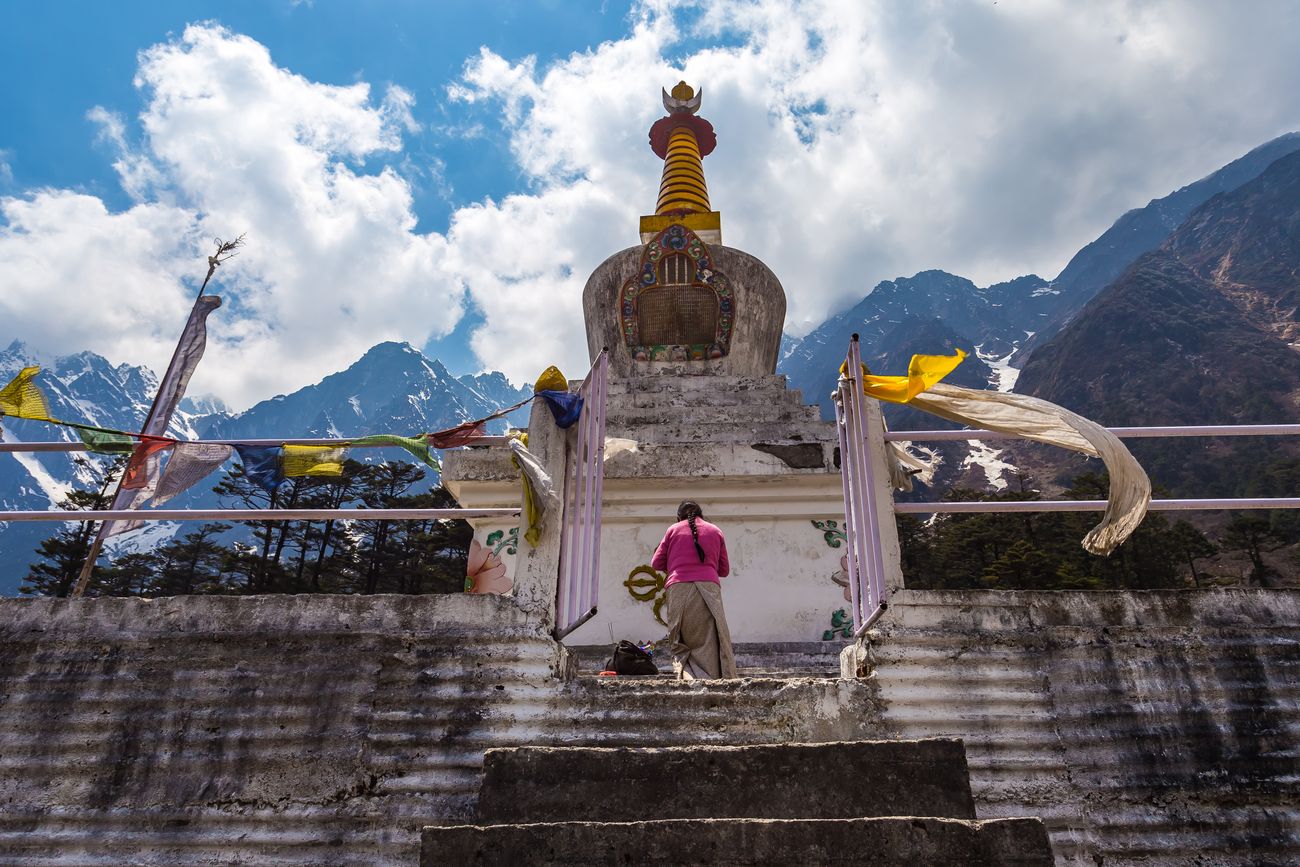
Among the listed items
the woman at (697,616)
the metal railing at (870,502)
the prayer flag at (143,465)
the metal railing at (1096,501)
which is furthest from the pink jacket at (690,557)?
the prayer flag at (143,465)

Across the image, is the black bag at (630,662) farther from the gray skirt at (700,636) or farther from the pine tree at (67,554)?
the pine tree at (67,554)

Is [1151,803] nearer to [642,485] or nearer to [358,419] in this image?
[642,485]

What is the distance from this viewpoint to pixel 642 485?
7.33 meters

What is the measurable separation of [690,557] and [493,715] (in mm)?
1716

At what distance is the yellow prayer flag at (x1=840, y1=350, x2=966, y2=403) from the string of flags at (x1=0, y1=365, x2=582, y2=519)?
7.30ft

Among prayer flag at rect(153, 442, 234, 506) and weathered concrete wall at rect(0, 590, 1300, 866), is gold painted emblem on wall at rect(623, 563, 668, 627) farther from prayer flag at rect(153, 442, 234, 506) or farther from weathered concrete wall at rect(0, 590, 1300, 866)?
prayer flag at rect(153, 442, 234, 506)

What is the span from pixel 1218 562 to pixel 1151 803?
45224 mm

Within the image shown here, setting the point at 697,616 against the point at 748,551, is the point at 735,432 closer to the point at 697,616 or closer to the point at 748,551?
the point at 748,551

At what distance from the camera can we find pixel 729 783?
2.94 meters

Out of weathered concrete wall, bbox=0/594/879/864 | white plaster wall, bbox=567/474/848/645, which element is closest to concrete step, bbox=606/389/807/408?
white plaster wall, bbox=567/474/848/645

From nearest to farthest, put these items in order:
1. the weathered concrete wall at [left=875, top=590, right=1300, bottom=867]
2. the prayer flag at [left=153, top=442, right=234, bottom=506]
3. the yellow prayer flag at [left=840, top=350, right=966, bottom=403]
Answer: the weathered concrete wall at [left=875, top=590, right=1300, bottom=867]
the yellow prayer flag at [left=840, top=350, right=966, bottom=403]
the prayer flag at [left=153, top=442, right=234, bottom=506]

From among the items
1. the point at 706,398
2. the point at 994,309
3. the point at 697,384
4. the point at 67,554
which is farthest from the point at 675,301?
→ the point at 994,309

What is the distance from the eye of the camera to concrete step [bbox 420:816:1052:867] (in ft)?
8.29

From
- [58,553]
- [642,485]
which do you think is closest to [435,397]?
[58,553]
